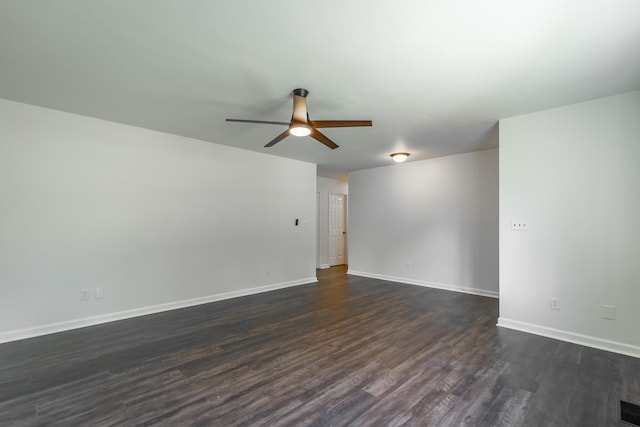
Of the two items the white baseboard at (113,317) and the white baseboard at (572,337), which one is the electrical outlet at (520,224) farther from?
the white baseboard at (113,317)

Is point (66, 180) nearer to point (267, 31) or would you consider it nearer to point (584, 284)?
point (267, 31)

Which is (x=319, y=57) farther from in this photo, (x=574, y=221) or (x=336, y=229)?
(x=336, y=229)

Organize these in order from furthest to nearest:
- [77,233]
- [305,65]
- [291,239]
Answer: [291,239]
[77,233]
[305,65]

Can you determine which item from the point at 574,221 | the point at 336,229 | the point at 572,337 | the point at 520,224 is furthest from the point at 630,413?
the point at 336,229

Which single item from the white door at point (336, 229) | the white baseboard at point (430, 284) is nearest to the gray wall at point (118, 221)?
the white baseboard at point (430, 284)

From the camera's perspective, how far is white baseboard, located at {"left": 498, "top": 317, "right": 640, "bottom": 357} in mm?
2727

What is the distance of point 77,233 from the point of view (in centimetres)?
340

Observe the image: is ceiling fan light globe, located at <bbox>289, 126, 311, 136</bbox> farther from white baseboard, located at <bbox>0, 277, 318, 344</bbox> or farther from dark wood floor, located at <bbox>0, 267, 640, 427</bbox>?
white baseboard, located at <bbox>0, 277, 318, 344</bbox>

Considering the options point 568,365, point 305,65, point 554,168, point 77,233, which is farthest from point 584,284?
point 77,233

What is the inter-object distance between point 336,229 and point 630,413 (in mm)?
6581

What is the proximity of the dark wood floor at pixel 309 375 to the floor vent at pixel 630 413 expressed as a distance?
2.5 inches

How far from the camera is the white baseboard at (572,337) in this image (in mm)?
2727

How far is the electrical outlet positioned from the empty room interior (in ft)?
0.05

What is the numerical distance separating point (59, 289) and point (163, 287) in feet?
3.64
